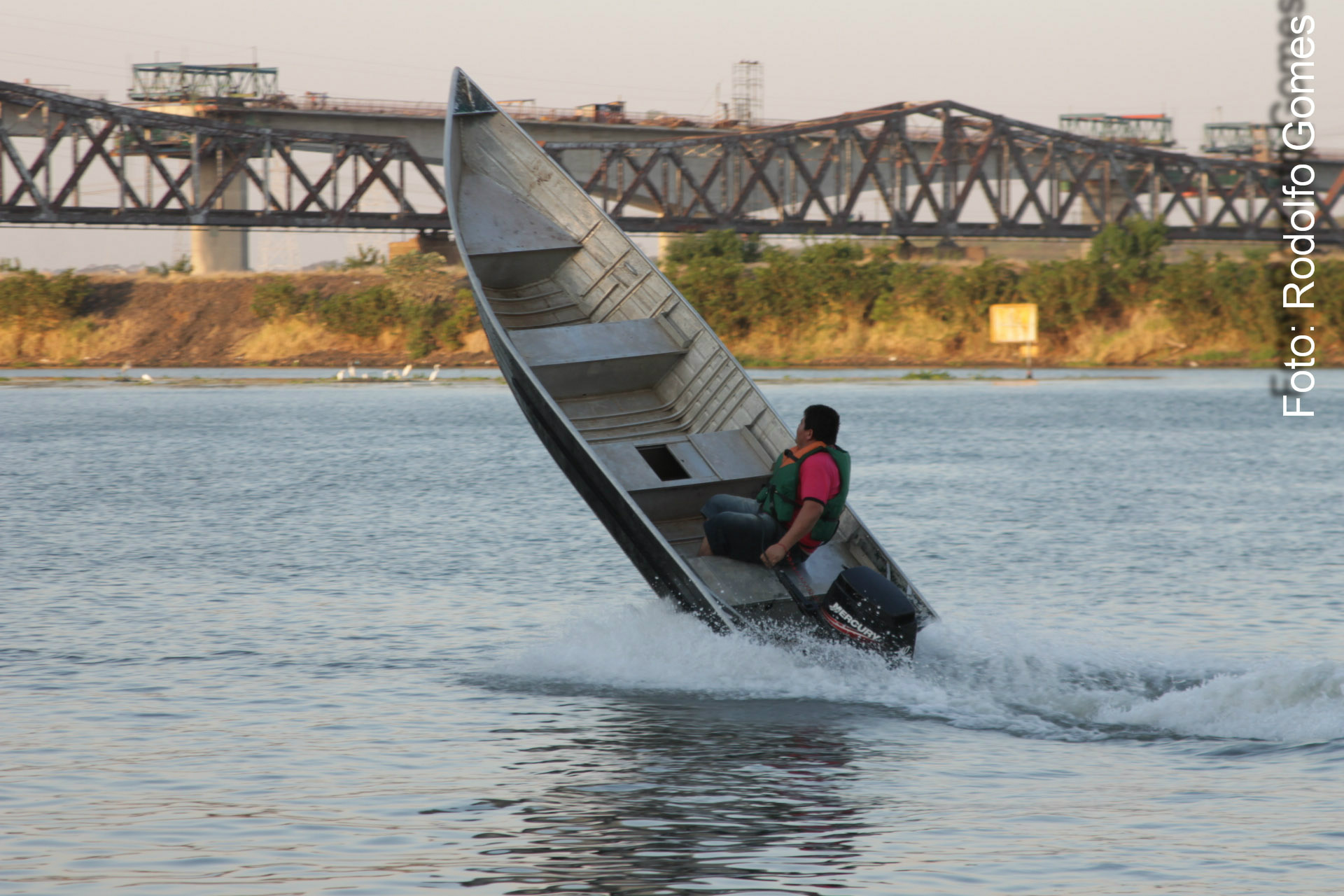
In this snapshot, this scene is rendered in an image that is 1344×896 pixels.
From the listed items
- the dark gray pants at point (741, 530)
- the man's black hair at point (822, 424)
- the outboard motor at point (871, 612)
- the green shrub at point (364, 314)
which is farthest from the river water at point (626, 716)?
the green shrub at point (364, 314)

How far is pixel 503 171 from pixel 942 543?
854 centimetres

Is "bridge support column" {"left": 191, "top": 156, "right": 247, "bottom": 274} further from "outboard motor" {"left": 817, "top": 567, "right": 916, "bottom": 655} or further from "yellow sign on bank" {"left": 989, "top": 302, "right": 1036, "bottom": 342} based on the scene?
"outboard motor" {"left": 817, "top": 567, "right": 916, "bottom": 655}

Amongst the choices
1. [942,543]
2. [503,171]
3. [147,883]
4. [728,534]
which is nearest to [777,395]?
[942,543]

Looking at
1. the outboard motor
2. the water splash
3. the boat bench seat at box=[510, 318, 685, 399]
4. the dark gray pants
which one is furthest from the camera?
the boat bench seat at box=[510, 318, 685, 399]

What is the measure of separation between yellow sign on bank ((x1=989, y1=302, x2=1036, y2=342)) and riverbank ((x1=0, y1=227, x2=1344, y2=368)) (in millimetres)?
5205

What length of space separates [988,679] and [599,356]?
5095mm

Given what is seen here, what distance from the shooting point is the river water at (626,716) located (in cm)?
800

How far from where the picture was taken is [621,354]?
15.4 m

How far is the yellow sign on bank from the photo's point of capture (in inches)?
3442

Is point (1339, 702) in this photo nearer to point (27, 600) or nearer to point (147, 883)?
point (147, 883)

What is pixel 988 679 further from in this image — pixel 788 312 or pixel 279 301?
pixel 279 301

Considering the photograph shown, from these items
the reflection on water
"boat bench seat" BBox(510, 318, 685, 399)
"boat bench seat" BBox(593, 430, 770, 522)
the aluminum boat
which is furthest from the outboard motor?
"boat bench seat" BBox(510, 318, 685, 399)

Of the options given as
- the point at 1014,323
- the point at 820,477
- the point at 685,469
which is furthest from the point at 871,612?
the point at 1014,323

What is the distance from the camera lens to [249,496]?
94.2 feet
